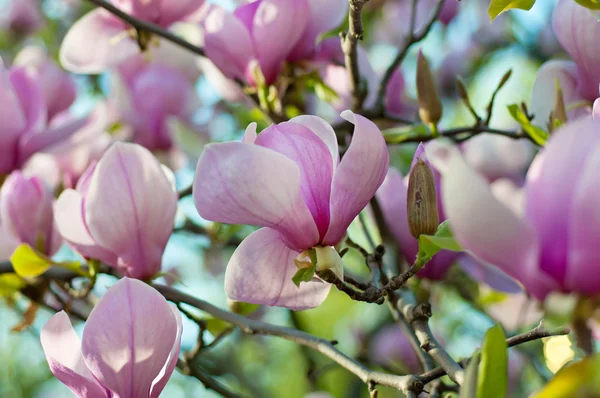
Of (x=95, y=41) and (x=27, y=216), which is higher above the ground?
(x=95, y=41)

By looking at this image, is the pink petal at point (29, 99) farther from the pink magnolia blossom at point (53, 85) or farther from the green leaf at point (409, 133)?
the green leaf at point (409, 133)

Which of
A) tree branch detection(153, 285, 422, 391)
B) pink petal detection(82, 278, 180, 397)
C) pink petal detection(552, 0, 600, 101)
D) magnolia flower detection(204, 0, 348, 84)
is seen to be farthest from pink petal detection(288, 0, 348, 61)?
pink petal detection(82, 278, 180, 397)

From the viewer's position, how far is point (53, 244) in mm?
1058

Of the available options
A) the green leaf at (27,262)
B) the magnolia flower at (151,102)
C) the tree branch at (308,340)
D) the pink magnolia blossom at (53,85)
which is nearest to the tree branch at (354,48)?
the tree branch at (308,340)

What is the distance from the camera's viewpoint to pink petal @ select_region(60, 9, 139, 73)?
4.02 feet

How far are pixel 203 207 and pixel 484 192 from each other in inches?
10.1

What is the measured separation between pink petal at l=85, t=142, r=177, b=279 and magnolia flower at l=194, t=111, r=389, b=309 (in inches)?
6.8

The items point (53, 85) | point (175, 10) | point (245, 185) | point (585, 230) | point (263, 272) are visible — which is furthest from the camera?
point (53, 85)

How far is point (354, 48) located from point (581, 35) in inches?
10.7

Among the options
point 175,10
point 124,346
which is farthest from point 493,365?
point 175,10

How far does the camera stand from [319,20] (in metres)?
1.08

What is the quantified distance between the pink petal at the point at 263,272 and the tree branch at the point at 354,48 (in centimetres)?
27

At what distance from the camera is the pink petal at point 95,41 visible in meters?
1.23

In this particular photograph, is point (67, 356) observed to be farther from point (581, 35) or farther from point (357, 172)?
point (581, 35)
